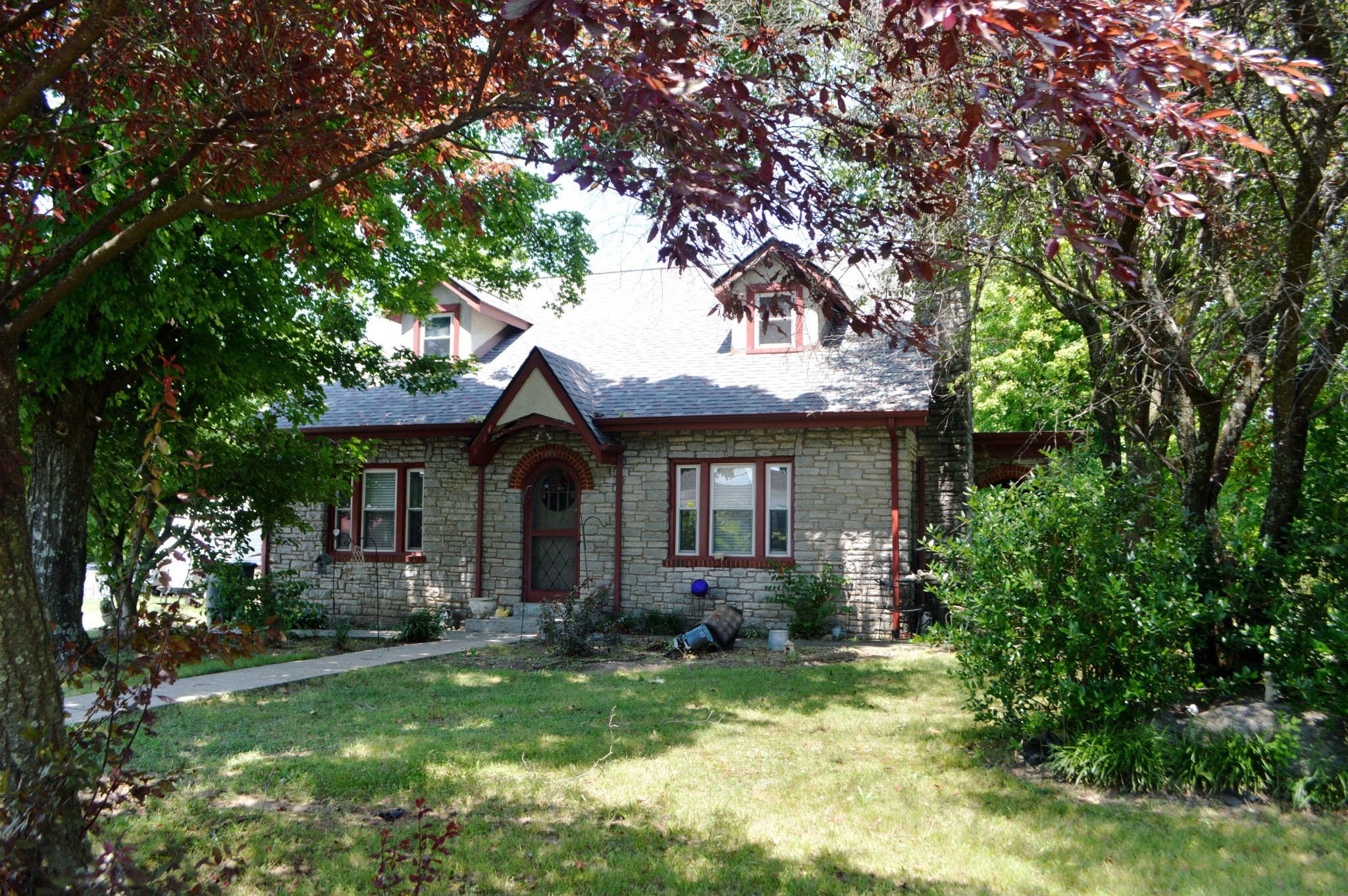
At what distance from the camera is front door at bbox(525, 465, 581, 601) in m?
15.7

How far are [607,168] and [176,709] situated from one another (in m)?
7.29

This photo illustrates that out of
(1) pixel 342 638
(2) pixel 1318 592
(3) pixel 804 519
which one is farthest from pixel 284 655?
(2) pixel 1318 592

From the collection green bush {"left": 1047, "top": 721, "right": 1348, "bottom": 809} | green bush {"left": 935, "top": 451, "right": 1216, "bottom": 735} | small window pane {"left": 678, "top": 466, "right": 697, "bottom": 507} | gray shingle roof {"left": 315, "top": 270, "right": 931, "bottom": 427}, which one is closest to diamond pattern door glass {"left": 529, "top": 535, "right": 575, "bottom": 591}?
small window pane {"left": 678, "top": 466, "right": 697, "bottom": 507}

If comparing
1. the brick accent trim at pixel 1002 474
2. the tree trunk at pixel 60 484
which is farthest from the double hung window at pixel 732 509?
the tree trunk at pixel 60 484

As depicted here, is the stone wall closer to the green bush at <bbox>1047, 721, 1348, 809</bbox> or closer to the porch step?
the porch step

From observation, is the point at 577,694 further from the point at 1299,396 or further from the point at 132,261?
the point at 1299,396

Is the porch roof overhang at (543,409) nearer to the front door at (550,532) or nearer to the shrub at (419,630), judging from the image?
the front door at (550,532)

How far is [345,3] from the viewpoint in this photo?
15.8 feet

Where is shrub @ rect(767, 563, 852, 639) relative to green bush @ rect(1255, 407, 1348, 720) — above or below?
below

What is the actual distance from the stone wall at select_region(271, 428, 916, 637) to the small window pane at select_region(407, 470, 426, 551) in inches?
14.3

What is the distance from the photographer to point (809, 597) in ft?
45.6

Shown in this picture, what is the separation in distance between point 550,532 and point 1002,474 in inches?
336

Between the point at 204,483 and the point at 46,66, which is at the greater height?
the point at 46,66

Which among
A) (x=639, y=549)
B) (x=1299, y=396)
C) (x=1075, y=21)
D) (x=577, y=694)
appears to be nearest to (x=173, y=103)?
(x=1075, y=21)
